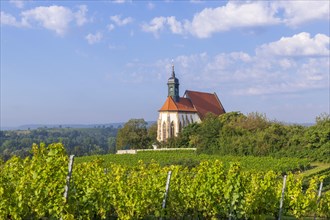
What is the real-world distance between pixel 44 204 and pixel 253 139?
136ft

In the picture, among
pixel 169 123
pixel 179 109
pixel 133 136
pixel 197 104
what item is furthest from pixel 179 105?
pixel 133 136

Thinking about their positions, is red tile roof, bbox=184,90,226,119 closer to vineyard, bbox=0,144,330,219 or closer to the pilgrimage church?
the pilgrimage church

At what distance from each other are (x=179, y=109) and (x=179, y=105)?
3.86 feet

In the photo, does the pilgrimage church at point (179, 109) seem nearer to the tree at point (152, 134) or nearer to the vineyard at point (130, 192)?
the tree at point (152, 134)

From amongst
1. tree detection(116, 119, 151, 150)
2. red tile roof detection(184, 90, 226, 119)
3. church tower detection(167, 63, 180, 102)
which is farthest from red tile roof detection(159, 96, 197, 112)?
tree detection(116, 119, 151, 150)

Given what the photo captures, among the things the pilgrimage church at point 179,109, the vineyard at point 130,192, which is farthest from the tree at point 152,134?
the vineyard at point 130,192

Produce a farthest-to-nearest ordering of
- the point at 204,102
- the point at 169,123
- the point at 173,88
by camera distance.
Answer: the point at 204,102
the point at 173,88
the point at 169,123

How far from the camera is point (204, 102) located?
7244 centimetres

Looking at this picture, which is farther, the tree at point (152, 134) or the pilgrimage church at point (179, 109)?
the tree at point (152, 134)

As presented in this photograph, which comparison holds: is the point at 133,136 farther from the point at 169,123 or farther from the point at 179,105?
the point at 179,105

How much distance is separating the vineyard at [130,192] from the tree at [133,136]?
51.3 meters

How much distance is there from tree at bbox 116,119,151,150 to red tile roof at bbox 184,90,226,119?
9141 mm

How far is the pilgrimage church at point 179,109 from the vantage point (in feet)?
218

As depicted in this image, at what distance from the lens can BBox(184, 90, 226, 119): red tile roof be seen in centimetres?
7044
